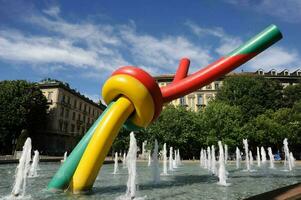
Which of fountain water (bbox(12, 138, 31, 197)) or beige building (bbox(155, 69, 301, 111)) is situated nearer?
fountain water (bbox(12, 138, 31, 197))

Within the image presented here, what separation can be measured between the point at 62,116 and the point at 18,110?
15.4 metres

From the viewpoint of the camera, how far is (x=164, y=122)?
38.6 m

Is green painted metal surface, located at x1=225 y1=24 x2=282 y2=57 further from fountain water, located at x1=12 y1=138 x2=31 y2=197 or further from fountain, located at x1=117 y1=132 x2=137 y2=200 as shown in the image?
fountain water, located at x1=12 y1=138 x2=31 y2=197

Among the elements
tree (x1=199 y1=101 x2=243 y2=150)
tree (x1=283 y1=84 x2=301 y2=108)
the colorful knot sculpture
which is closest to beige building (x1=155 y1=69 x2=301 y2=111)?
tree (x1=283 y1=84 x2=301 y2=108)

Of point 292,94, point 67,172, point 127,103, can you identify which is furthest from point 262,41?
point 292,94

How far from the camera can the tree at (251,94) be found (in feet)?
151

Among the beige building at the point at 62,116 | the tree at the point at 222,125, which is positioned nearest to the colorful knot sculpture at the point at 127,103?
the tree at the point at 222,125

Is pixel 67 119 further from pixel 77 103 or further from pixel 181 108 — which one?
pixel 181 108

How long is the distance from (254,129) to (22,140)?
27.3 meters

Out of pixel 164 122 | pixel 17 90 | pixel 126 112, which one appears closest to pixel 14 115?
pixel 17 90

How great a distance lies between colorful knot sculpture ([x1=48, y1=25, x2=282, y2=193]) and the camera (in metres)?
7.46

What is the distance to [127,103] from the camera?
8125 mm

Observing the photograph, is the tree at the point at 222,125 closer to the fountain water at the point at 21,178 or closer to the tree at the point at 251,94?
the tree at the point at 251,94

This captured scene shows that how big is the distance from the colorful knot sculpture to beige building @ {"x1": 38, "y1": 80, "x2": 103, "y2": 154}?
4684 cm
